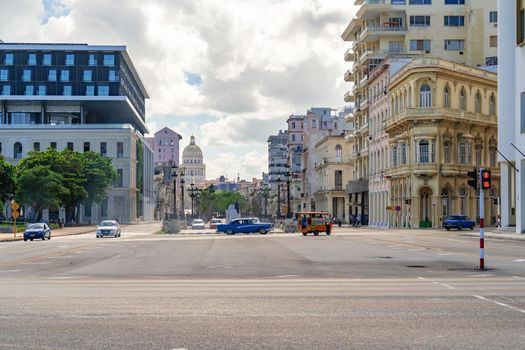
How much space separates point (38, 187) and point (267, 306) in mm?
83901

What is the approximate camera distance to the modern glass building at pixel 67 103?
13538 centimetres

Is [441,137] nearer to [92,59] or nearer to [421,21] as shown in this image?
[421,21]

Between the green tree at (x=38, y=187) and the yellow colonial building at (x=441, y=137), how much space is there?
41239mm

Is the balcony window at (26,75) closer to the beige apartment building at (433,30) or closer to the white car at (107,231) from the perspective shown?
the beige apartment building at (433,30)

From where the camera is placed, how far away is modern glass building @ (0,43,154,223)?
13538cm

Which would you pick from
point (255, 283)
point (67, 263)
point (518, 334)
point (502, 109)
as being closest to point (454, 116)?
point (502, 109)

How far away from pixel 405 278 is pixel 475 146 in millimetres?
63027

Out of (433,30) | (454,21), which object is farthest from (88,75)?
(454,21)

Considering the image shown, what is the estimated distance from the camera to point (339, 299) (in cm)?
1611

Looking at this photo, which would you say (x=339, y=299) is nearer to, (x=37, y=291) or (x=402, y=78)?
(x=37, y=291)

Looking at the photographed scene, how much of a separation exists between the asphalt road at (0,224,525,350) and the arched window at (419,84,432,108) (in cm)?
5281

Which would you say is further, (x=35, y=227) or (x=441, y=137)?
(x=441, y=137)

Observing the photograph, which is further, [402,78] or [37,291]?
[402,78]

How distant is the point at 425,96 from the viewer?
78.1m
